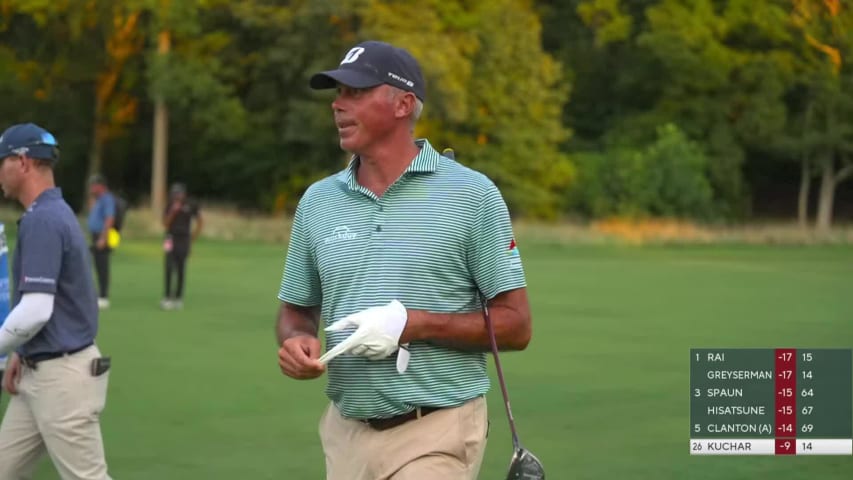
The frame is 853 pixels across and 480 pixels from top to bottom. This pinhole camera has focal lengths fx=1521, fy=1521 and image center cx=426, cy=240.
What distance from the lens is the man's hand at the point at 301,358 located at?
14.9ft

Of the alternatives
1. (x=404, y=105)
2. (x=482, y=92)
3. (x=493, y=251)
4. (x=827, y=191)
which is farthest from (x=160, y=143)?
(x=493, y=251)

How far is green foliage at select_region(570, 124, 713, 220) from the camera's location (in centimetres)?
5934

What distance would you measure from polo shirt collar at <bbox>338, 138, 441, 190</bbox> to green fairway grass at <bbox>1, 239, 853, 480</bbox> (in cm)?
449

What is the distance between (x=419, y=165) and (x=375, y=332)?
606 mm

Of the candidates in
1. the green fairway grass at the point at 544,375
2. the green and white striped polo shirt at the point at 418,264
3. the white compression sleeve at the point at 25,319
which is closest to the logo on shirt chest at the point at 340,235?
the green and white striped polo shirt at the point at 418,264

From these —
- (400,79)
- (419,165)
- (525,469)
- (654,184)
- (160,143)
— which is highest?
(400,79)

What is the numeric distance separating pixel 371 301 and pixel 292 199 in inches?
2315

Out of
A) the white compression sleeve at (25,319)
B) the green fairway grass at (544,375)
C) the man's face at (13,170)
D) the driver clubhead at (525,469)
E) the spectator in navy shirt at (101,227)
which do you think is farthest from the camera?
the spectator in navy shirt at (101,227)

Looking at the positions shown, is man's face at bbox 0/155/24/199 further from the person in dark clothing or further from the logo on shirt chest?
the person in dark clothing

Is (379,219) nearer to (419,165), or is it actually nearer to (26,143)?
(419,165)

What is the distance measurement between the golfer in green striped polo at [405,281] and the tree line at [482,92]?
5012 centimetres

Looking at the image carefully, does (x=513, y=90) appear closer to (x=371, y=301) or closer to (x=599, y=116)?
(x=599, y=116)

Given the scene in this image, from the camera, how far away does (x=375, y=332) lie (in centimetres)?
446

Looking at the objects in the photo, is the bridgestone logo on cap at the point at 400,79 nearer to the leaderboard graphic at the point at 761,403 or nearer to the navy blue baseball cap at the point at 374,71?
the navy blue baseball cap at the point at 374,71
